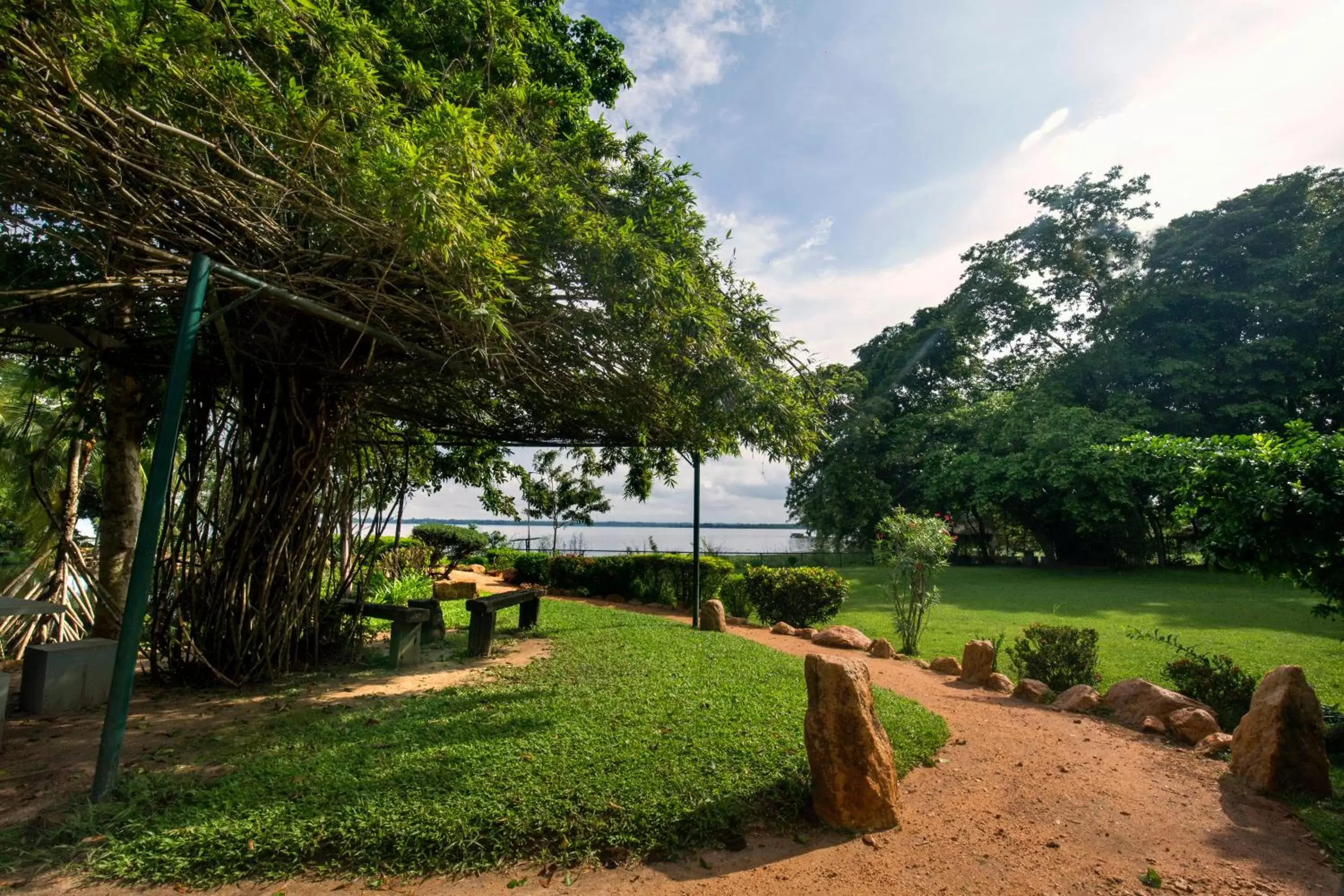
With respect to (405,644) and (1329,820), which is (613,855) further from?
(405,644)

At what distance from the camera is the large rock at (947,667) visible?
266 inches

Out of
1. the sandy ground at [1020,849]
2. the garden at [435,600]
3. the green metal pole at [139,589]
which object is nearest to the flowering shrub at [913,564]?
the garden at [435,600]

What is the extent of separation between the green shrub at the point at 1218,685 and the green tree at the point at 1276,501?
0.98 m

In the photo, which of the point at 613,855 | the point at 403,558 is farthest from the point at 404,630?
the point at 403,558

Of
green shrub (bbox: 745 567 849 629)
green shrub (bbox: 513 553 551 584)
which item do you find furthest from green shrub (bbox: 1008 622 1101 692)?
green shrub (bbox: 513 553 551 584)

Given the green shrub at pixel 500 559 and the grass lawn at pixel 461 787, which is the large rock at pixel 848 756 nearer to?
the grass lawn at pixel 461 787

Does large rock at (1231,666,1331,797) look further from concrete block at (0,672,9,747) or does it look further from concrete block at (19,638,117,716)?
concrete block at (19,638,117,716)

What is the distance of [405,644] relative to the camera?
608cm

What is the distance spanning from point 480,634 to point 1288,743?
250 inches

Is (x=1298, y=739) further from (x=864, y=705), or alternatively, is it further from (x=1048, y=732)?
(x=864, y=705)

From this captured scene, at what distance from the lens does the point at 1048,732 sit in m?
4.73

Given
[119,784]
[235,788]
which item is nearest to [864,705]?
[235,788]

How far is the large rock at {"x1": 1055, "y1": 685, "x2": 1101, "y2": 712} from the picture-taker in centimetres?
536

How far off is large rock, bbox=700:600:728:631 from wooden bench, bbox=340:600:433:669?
381 cm
